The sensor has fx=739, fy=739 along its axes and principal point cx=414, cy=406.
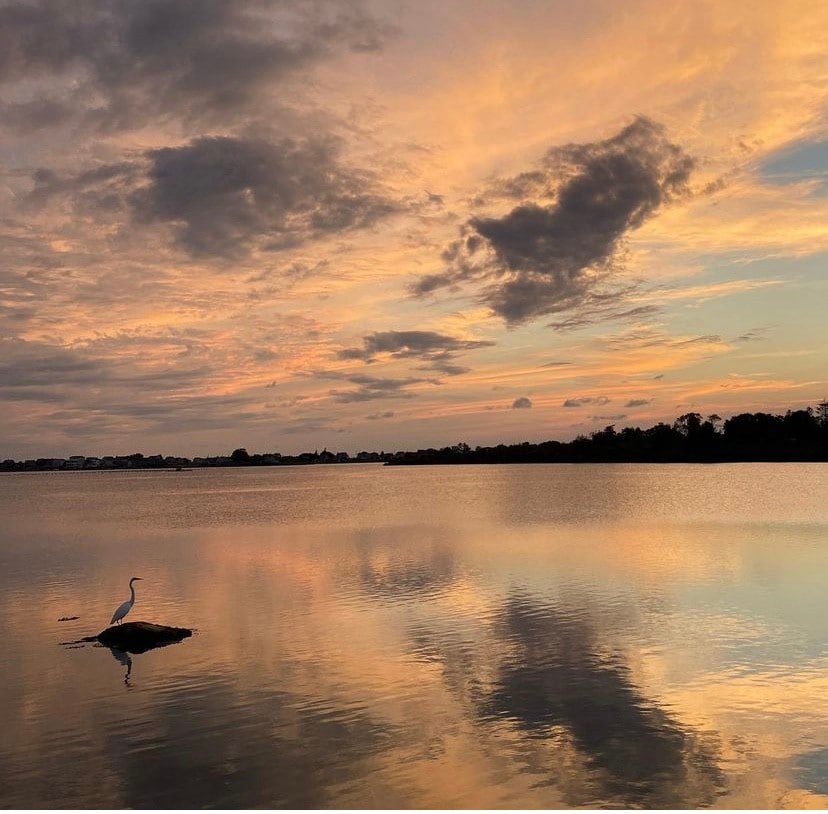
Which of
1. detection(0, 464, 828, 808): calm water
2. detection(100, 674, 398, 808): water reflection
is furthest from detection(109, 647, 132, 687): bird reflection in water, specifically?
detection(100, 674, 398, 808): water reflection

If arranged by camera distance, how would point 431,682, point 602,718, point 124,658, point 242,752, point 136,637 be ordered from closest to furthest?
point 242,752 → point 602,718 → point 431,682 → point 124,658 → point 136,637

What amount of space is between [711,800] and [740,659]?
9.53 meters

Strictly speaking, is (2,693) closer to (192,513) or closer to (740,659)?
(740,659)

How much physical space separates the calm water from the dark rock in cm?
66

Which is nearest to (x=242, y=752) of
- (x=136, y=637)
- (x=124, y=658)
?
(x=124, y=658)

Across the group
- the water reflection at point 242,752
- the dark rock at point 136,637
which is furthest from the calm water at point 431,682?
the dark rock at point 136,637

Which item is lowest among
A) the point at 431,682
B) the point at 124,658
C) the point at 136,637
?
the point at 124,658

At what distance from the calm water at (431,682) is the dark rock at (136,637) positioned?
66 centimetres

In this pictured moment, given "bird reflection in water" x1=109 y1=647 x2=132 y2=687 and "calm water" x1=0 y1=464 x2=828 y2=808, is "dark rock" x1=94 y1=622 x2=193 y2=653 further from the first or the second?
"calm water" x1=0 y1=464 x2=828 y2=808

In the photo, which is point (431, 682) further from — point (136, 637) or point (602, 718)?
point (136, 637)

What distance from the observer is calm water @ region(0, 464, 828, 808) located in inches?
540

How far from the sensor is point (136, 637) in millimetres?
24500

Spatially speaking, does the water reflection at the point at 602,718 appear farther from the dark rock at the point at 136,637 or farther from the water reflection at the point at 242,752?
the dark rock at the point at 136,637

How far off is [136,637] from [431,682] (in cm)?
1084
